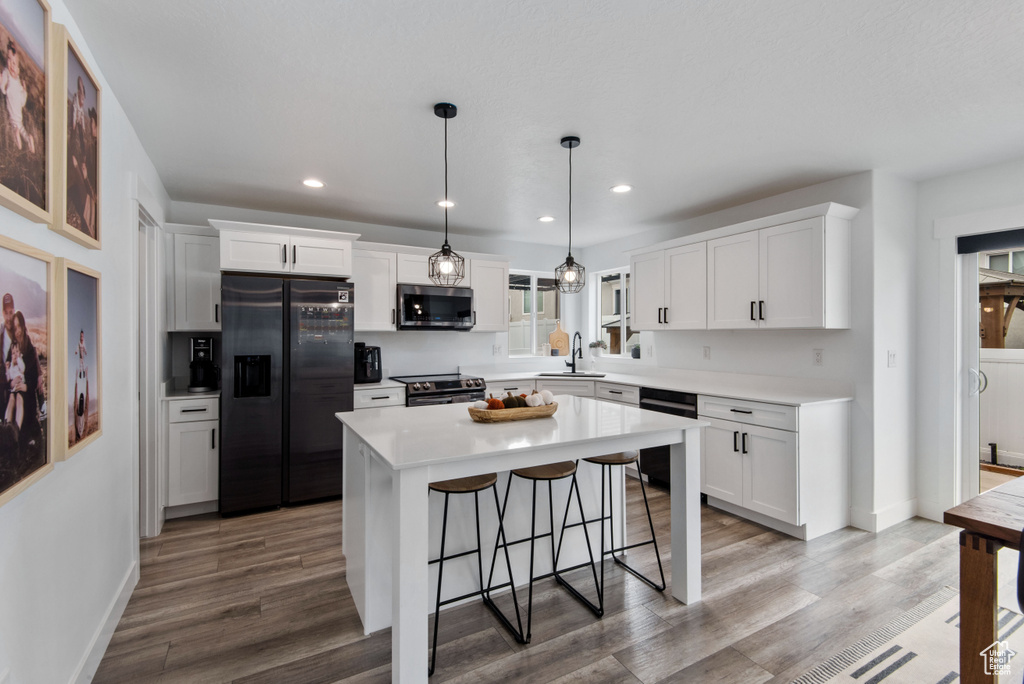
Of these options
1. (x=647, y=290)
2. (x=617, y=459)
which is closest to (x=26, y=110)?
(x=617, y=459)

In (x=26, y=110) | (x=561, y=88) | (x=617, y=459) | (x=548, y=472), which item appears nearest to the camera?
(x=26, y=110)

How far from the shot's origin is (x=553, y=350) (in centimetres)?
597

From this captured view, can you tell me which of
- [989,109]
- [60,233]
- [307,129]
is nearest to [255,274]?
[307,129]

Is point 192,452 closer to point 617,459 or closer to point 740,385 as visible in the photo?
point 617,459

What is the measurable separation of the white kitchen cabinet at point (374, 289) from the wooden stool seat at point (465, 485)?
2.55 m

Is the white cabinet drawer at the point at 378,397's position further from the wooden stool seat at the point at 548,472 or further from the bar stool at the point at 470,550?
the wooden stool seat at the point at 548,472

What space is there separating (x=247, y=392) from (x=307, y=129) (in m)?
1.98

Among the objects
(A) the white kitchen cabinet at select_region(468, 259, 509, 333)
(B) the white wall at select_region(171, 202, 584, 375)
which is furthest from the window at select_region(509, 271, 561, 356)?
(A) the white kitchen cabinet at select_region(468, 259, 509, 333)

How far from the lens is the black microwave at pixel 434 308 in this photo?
452 centimetres

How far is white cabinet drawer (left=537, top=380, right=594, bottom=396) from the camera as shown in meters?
4.85

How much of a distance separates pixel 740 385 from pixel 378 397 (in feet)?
9.90

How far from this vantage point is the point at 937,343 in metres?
3.36

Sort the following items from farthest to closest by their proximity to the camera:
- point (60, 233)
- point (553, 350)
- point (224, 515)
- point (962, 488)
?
point (553, 350)
point (224, 515)
point (962, 488)
point (60, 233)

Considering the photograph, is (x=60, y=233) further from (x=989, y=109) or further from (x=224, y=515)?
(x=989, y=109)
